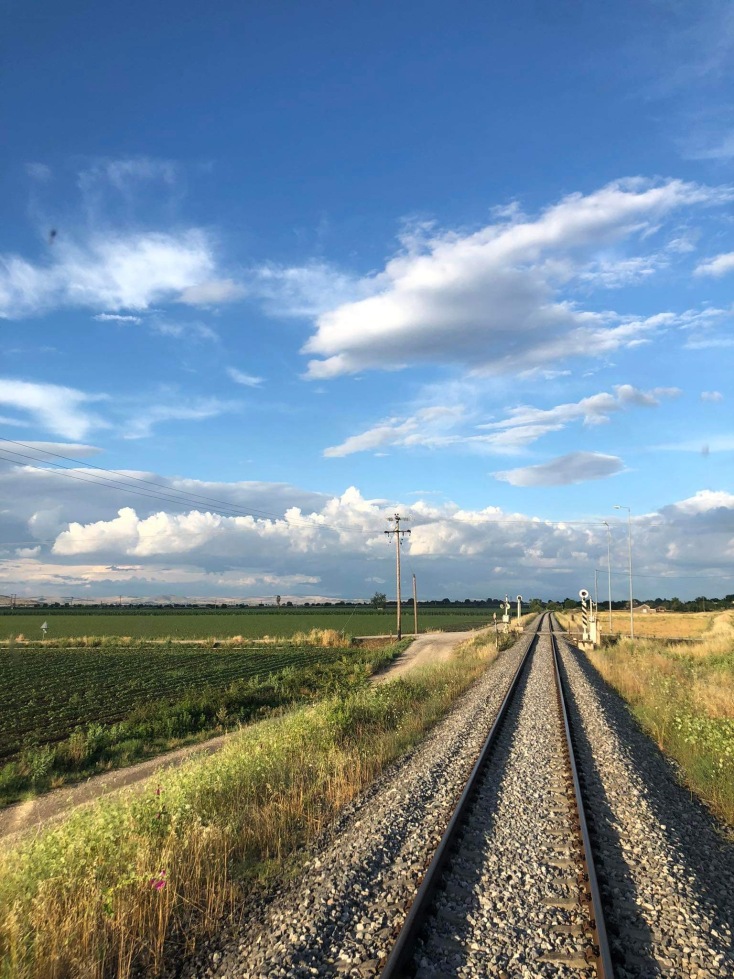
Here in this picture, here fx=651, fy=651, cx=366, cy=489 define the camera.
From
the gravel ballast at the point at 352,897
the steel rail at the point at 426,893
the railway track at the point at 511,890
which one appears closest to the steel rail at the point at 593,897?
the railway track at the point at 511,890

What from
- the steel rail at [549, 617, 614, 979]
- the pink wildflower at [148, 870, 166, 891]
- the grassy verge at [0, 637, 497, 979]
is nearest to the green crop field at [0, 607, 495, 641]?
the grassy verge at [0, 637, 497, 979]

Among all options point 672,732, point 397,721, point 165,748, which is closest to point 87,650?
point 165,748

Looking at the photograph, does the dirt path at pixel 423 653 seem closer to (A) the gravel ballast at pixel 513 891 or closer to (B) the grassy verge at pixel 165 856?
(B) the grassy verge at pixel 165 856

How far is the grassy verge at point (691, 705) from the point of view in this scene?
38.0 ft

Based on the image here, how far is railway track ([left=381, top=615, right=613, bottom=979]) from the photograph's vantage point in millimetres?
5559

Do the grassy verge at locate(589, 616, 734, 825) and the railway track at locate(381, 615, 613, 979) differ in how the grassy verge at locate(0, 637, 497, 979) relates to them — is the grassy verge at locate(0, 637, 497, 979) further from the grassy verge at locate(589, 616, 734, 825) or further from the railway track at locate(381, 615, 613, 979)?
the grassy verge at locate(589, 616, 734, 825)

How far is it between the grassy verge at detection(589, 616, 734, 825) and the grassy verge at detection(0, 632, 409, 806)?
9960mm

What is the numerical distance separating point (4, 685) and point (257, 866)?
31837mm

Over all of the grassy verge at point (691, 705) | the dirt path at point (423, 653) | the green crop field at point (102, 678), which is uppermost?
the grassy verge at point (691, 705)

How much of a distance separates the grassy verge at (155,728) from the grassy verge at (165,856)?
7.62 metres

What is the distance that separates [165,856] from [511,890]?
12.3 ft

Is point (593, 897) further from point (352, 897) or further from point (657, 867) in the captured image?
point (352, 897)

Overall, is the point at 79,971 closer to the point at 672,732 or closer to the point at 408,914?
the point at 408,914

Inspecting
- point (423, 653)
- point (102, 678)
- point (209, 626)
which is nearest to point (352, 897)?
point (102, 678)
